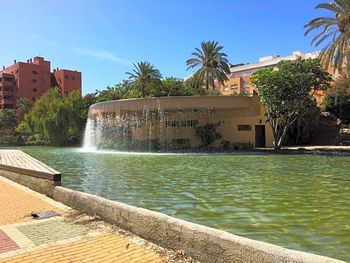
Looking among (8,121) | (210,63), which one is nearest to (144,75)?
(210,63)

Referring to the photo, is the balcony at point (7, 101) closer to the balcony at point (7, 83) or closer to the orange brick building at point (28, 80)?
the orange brick building at point (28, 80)

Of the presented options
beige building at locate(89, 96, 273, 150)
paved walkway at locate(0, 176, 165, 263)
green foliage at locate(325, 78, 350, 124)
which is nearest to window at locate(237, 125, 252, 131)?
beige building at locate(89, 96, 273, 150)

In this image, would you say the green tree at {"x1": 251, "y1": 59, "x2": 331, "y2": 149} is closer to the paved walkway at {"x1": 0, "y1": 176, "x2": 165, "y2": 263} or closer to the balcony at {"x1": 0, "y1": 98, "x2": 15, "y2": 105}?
the paved walkway at {"x1": 0, "y1": 176, "x2": 165, "y2": 263}

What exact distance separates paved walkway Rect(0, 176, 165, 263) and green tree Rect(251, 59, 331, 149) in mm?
28119

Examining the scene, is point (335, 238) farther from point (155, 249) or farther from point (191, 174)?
point (191, 174)

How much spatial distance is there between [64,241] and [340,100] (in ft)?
140

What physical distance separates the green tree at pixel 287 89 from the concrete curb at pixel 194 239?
28510 millimetres

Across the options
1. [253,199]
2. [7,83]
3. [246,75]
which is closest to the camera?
[253,199]

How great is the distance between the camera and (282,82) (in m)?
33.7

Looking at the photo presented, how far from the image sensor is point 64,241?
19.3 ft

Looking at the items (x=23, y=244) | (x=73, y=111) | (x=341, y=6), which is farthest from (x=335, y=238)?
(x=73, y=111)

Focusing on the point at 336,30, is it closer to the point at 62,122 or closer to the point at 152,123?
the point at 152,123

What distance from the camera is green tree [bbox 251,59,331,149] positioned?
33.8 meters

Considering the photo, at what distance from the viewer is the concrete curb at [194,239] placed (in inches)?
163
